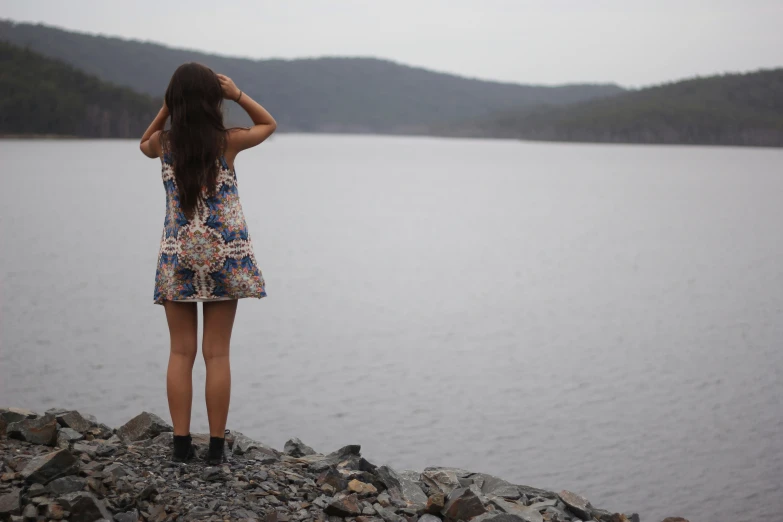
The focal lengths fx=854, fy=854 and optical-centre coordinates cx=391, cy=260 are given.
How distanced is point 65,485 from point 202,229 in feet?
4.63

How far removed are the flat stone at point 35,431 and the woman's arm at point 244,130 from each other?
74.0 inches

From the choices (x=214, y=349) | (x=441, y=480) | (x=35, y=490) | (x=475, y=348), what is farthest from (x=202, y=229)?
(x=475, y=348)

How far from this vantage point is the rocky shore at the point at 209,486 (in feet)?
13.3

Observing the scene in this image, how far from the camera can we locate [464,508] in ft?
15.1

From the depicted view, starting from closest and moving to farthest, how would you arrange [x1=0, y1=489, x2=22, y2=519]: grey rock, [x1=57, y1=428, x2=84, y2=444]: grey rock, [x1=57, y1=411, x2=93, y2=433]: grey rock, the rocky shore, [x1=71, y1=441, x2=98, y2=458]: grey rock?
1. [x1=0, y1=489, x2=22, y2=519]: grey rock
2. the rocky shore
3. [x1=71, y1=441, x2=98, y2=458]: grey rock
4. [x1=57, y1=428, x2=84, y2=444]: grey rock
5. [x1=57, y1=411, x2=93, y2=433]: grey rock

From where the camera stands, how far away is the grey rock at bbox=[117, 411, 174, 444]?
549 centimetres

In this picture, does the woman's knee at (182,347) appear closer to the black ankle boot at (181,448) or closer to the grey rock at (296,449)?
the black ankle boot at (181,448)

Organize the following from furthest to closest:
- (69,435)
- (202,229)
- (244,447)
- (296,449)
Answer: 1. (296,449)
2. (244,447)
3. (69,435)
4. (202,229)

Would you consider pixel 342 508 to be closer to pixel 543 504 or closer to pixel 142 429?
pixel 543 504

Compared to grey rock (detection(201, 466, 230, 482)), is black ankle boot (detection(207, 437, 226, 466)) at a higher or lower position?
higher

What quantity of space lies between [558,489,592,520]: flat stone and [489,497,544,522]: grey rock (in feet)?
1.22

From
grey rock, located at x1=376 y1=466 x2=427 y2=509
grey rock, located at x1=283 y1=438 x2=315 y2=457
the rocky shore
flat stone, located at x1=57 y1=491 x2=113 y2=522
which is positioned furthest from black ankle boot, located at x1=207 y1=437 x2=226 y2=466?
grey rock, located at x1=283 y1=438 x2=315 y2=457

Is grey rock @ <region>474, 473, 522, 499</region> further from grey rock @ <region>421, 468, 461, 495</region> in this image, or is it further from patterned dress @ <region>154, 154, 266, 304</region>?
patterned dress @ <region>154, 154, 266, 304</region>

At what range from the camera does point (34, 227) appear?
76.9 feet
